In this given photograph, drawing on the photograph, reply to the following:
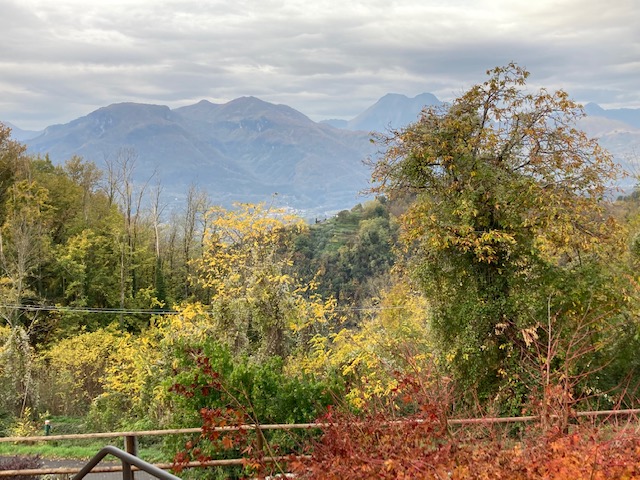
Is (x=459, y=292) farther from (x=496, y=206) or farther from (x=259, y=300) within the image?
(x=259, y=300)

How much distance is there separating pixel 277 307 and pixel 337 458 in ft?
29.1

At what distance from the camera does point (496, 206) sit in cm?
924

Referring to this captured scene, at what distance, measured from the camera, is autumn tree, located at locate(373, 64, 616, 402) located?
9.52 metres

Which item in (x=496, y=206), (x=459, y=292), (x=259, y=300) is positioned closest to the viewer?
(x=496, y=206)

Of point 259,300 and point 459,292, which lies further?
point 259,300

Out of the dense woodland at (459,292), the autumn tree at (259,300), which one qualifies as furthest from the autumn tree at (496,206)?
the autumn tree at (259,300)

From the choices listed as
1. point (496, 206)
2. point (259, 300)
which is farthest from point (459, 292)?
point (259, 300)

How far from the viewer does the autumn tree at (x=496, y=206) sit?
952cm

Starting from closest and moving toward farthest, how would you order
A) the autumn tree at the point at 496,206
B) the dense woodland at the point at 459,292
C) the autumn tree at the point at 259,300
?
the dense woodland at the point at 459,292, the autumn tree at the point at 496,206, the autumn tree at the point at 259,300

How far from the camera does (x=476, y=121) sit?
10133 mm

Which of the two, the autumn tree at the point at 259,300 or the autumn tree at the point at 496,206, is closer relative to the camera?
the autumn tree at the point at 496,206

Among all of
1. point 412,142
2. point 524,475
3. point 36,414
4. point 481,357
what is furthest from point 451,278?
point 36,414

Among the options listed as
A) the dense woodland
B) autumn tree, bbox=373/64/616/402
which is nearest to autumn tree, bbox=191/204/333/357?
the dense woodland

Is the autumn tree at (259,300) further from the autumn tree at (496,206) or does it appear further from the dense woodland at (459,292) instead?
the autumn tree at (496,206)
